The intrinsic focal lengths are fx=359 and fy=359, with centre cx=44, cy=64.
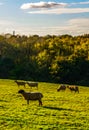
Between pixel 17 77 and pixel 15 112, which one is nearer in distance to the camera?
pixel 15 112

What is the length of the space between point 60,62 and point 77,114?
71.0 meters

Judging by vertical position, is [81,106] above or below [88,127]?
below

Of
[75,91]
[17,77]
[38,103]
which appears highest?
[38,103]

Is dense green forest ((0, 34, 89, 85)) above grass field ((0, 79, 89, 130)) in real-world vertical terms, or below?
below

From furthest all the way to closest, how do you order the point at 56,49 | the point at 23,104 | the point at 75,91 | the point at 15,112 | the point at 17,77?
the point at 56,49, the point at 17,77, the point at 75,91, the point at 23,104, the point at 15,112

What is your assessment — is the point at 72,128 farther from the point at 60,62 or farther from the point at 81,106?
the point at 60,62

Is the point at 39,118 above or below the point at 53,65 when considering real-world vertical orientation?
above

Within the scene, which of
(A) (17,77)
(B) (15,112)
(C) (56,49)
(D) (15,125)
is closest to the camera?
(D) (15,125)

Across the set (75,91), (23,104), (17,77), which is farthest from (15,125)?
(17,77)

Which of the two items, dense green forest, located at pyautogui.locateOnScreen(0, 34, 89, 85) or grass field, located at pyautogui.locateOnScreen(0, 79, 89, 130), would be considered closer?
grass field, located at pyautogui.locateOnScreen(0, 79, 89, 130)

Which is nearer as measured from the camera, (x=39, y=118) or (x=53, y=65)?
(x=39, y=118)

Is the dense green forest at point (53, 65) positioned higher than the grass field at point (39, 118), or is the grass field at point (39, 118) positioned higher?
the grass field at point (39, 118)

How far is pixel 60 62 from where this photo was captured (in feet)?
329

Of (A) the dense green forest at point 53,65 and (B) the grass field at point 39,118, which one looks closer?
(B) the grass field at point 39,118
